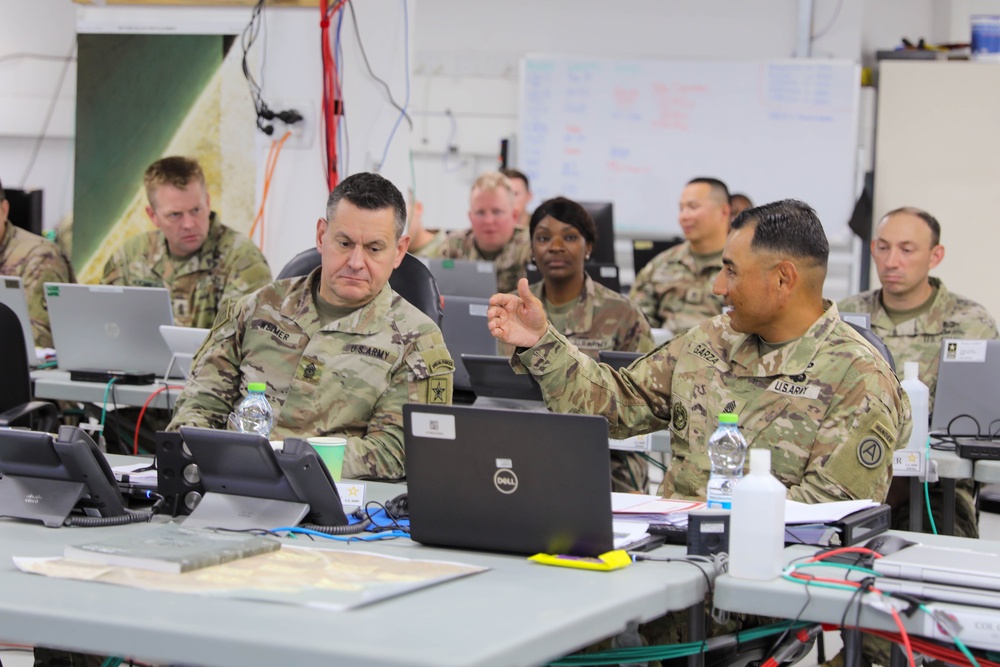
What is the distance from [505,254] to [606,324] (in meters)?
1.60

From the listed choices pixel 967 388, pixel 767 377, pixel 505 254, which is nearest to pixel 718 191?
pixel 505 254

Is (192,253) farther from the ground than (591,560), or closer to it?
farther from the ground

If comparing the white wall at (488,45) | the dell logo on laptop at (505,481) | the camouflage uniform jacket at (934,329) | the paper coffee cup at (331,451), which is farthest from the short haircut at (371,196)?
the white wall at (488,45)

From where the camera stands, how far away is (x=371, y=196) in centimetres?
290

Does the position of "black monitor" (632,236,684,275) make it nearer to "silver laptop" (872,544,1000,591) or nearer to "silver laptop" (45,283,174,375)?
"silver laptop" (45,283,174,375)

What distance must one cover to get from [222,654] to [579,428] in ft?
2.07

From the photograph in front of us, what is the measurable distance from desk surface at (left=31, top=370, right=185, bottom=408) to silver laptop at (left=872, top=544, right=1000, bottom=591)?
2.67 metres

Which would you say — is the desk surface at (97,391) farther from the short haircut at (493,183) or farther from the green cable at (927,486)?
the green cable at (927,486)

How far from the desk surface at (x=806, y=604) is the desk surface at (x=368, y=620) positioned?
5cm

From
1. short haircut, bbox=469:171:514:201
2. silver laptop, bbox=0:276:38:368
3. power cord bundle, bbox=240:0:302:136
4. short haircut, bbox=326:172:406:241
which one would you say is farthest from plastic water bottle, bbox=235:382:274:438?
short haircut, bbox=469:171:514:201

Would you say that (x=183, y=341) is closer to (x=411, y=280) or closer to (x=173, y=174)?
(x=411, y=280)

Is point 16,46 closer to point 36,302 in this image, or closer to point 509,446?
point 36,302

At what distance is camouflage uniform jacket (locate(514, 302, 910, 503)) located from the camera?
7.74 feet

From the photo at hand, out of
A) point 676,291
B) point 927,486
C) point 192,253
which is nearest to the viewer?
point 927,486
